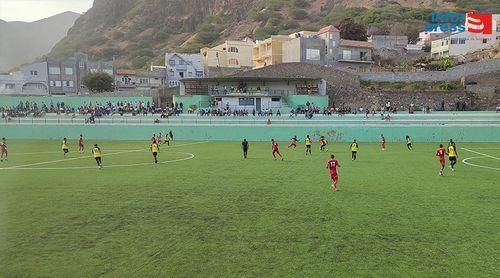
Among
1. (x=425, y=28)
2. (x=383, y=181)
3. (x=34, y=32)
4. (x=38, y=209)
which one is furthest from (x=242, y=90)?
(x=425, y=28)

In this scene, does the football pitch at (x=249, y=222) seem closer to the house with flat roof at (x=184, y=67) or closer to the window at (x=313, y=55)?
the window at (x=313, y=55)

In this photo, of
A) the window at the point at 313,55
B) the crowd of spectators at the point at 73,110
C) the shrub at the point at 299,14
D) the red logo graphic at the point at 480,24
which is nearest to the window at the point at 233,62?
the window at the point at 313,55

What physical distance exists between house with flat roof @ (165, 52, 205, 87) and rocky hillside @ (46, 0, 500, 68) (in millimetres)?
30604

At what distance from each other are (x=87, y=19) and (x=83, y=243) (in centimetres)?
15712

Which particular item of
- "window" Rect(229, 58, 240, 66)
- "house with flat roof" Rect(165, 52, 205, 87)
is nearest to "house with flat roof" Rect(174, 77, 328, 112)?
"house with flat roof" Rect(165, 52, 205, 87)

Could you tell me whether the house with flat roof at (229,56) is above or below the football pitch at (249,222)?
above

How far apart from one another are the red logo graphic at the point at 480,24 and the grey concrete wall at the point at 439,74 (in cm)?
2431

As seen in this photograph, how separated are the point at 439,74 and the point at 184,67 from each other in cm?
4618

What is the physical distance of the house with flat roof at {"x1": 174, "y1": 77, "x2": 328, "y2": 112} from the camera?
50.0 m

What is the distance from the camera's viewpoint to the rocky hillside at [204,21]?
359 ft

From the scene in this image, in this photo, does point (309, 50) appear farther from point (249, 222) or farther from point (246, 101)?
point (249, 222)

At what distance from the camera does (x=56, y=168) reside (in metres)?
19.1

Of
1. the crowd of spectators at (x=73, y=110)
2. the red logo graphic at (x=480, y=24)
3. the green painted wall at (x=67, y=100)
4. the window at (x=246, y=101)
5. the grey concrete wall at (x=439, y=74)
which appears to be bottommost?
the crowd of spectators at (x=73, y=110)

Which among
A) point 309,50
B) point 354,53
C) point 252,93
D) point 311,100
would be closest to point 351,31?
point 354,53
